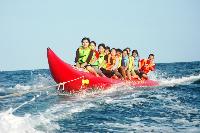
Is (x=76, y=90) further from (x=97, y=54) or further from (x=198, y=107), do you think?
(x=198, y=107)

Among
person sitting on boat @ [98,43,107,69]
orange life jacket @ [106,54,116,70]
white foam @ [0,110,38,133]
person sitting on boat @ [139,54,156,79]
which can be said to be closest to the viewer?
white foam @ [0,110,38,133]

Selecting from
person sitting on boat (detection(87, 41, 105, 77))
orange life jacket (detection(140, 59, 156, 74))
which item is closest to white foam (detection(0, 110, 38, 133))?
person sitting on boat (detection(87, 41, 105, 77))

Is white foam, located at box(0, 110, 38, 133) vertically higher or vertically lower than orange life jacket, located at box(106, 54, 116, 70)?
lower

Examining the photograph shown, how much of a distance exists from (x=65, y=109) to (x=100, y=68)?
5327 millimetres

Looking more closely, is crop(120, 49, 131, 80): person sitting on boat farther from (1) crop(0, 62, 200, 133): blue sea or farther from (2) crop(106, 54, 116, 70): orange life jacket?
(1) crop(0, 62, 200, 133): blue sea

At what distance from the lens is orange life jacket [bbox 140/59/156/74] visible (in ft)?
51.1

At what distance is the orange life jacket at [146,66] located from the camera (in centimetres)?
1558

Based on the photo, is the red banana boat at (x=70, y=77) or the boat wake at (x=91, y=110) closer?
the boat wake at (x=91, y=110)

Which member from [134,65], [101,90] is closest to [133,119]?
[101,90]

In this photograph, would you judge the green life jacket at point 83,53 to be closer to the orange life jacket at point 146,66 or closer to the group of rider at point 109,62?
the group of rider at point 109,62

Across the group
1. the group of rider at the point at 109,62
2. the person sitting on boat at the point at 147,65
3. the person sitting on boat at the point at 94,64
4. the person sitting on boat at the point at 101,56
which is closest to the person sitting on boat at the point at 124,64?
the group of rider at the point at 109,62

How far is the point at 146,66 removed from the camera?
1559 cm

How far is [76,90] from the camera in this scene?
11297 mm

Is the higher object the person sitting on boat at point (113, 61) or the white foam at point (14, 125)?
the person sitting on boat at point (113, 61)
